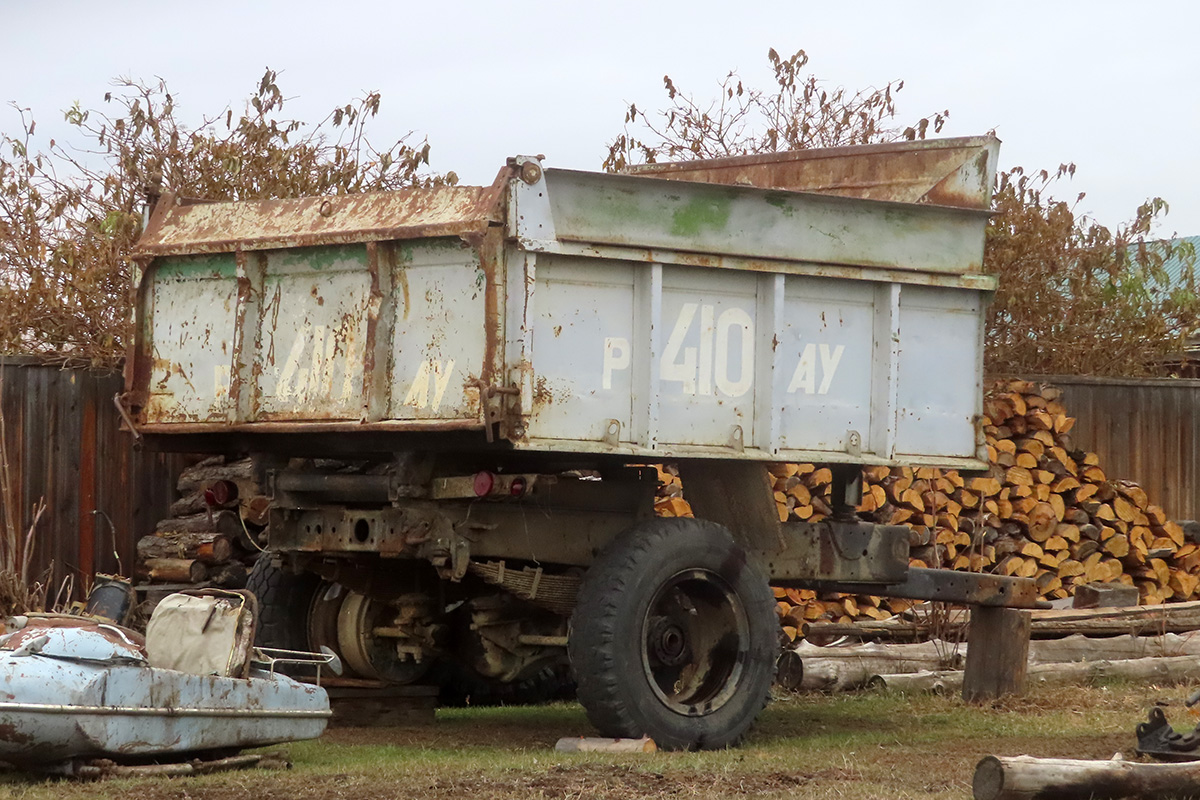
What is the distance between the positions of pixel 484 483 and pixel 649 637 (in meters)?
1.22

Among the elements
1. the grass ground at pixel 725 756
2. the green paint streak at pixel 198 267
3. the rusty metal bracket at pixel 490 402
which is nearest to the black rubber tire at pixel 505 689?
the grass ground at pixel 725 756

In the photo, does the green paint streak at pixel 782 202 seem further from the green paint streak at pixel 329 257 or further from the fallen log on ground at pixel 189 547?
the fallen log on ground at pixel 189 547

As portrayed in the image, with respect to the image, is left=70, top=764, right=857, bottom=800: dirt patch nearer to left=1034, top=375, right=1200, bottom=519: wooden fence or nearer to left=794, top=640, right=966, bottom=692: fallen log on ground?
left=794, top=640, right=966, bottom=692: fallen log on ground

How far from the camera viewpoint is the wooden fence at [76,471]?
10930mm

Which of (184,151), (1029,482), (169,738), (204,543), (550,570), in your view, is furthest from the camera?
(1029,482)

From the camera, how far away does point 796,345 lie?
8453 millimetres

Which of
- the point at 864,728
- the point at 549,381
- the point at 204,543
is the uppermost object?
the point at 549,381

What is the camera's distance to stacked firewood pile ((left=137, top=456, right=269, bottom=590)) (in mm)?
11000

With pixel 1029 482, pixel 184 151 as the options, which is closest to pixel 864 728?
pixel 1029 482

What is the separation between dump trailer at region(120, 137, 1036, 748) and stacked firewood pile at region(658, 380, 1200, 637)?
3.65 meters

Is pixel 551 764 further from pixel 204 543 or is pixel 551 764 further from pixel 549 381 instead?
pixel 204 543

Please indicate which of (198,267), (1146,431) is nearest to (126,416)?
(198,267)

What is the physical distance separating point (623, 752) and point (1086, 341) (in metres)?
9.94

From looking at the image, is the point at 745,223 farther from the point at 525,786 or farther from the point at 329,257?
the point at 525,786
